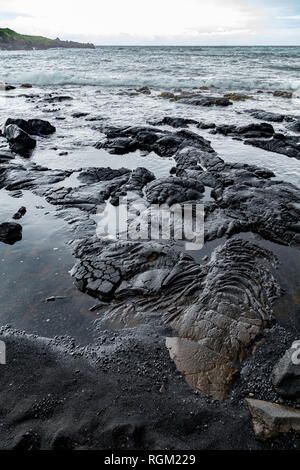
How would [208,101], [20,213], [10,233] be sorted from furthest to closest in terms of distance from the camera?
1. [208,101]
2. [20,213]
3. [10,233]

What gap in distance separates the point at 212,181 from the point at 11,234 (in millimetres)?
5832

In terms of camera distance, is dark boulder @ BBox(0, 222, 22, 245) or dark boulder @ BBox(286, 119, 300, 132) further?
dark boulder @ BBox(286, 119, 300, 132)

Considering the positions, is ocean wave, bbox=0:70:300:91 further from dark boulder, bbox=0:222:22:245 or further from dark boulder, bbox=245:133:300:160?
dark boulder, bbox=0:222:22:245

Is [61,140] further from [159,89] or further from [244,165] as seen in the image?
[159,89]

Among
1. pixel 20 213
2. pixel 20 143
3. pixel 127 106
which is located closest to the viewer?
pixel 20 213

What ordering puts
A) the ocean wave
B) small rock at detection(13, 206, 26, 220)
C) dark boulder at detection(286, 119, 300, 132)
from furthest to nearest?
the ocean wave < dark boulder at detection(286, 119, 300, 132) < small rock at detection(13, 206, 26, 220)

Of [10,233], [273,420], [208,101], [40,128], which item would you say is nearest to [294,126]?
[208,101]

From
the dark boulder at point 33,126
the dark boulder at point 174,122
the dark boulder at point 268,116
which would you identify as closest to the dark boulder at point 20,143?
the dark boulder at point 33,126

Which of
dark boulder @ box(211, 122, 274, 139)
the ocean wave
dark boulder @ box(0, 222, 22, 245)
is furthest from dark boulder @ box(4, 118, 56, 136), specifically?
the ocean wave

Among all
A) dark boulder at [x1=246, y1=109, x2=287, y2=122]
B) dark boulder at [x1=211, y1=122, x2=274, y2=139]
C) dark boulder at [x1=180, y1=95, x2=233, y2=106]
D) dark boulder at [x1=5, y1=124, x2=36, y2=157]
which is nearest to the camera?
dark boulder at [x1=5, y1=124, x2=36, y2=157]

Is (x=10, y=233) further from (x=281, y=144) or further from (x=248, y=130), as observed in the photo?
(x=248, y=130)
